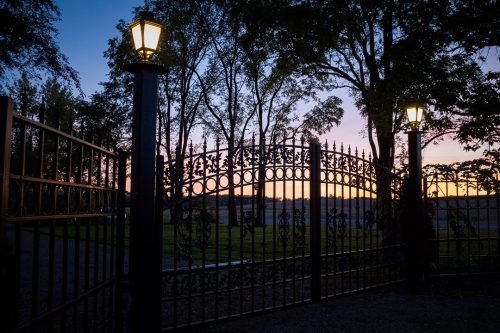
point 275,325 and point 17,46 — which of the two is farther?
point 17,46

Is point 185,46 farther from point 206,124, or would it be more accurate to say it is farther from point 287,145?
point 287,145

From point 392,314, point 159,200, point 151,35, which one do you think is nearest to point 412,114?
point 392,314

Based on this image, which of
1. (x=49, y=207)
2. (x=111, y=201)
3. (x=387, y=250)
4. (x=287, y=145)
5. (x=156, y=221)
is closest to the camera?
(x=49, y=207)

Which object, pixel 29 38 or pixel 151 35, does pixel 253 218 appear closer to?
pixel 151 35

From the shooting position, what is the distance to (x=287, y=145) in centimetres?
675

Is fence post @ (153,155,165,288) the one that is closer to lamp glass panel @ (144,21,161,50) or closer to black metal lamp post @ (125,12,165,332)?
black metal lamp post @ (125,12,165,332)

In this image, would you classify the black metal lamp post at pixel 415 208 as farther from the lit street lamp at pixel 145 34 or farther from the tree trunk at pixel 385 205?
the lit street lamp at pixel 145 34

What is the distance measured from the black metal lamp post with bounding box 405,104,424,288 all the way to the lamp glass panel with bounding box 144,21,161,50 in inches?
241

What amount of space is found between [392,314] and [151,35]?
5.62m

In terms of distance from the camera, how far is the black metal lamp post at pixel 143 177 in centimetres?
471

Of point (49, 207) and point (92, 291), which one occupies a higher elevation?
point (49, 207)

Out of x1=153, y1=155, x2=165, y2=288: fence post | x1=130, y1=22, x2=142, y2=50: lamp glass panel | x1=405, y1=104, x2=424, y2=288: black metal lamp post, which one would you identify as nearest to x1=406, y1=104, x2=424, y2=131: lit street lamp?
x1=405, y1=104, x2=424, y2=288: black metal lamp post

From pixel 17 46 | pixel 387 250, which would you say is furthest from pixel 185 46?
pixel 387 250

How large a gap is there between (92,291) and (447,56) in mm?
14047
